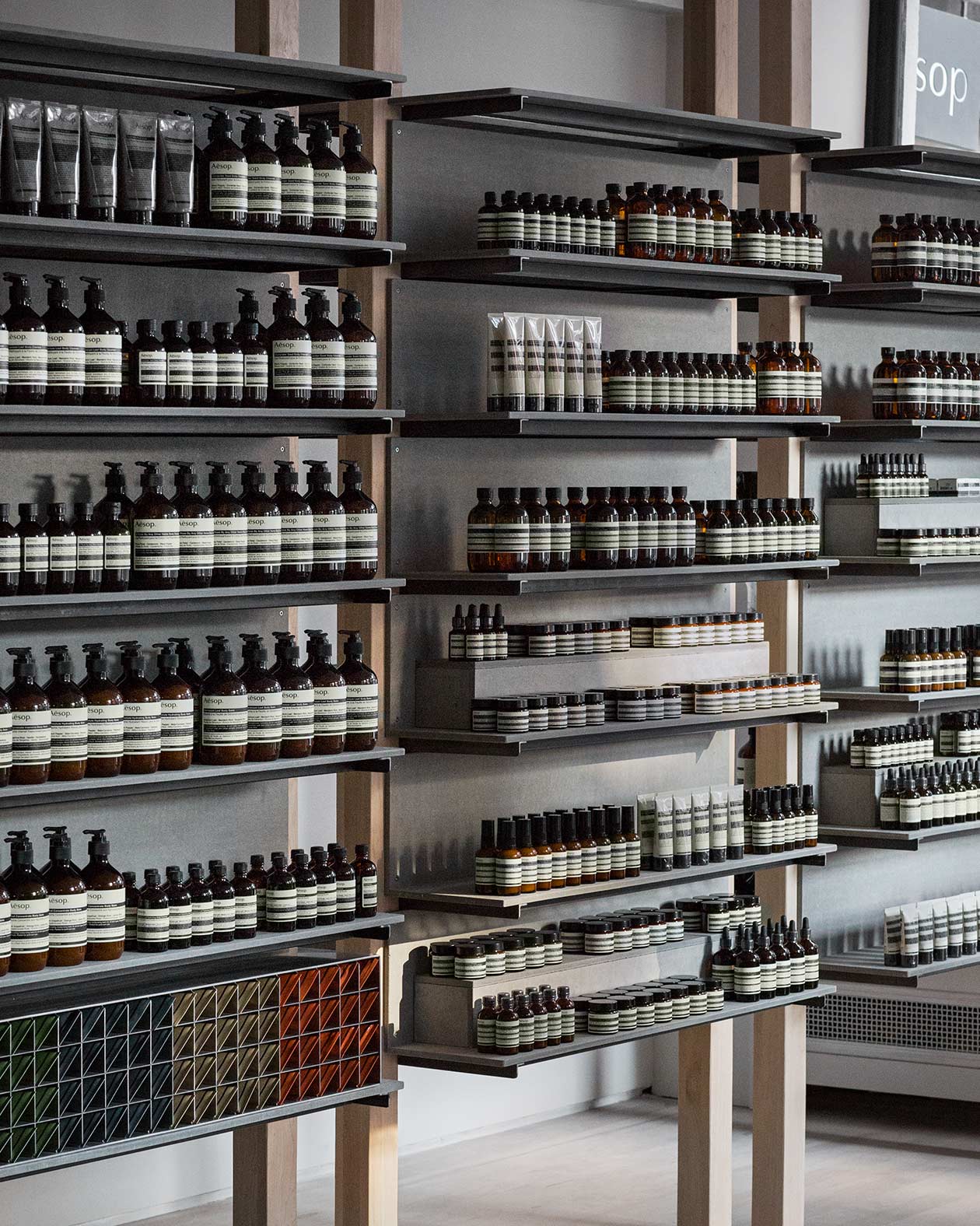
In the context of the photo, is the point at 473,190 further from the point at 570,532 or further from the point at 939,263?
the point at 939,263

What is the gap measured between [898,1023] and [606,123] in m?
3.29

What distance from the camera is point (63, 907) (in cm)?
401

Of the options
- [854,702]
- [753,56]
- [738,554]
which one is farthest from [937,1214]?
[753,56]

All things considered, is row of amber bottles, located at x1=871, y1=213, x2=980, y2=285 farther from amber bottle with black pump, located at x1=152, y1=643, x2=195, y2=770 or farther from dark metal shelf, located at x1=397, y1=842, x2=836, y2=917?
amber bottle with black pump, located at x1=152, y1=643, x2=195, y2=770

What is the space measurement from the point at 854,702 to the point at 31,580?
8.98 feet

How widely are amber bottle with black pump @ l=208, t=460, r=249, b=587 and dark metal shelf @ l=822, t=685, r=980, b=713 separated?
2174 millimetres

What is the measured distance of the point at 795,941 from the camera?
5660 millimetres

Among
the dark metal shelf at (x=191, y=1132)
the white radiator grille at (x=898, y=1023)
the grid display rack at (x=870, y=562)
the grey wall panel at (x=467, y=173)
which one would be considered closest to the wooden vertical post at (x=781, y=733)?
the grid display rack at (x=870, y=562)

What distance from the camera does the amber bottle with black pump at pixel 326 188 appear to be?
4465mm

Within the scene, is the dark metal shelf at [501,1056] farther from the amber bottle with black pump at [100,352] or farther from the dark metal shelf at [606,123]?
the dark metal shelf at [606,123]

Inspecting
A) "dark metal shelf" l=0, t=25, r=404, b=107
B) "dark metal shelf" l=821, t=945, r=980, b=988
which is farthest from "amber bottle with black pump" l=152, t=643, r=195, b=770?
"dark metal shelf" l=821, t=945, r=980, b=988

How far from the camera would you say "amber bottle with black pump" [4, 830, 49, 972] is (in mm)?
3949

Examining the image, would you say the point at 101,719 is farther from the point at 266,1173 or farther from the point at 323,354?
the point at 266,1173

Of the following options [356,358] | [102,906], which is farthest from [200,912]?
[356,358]
